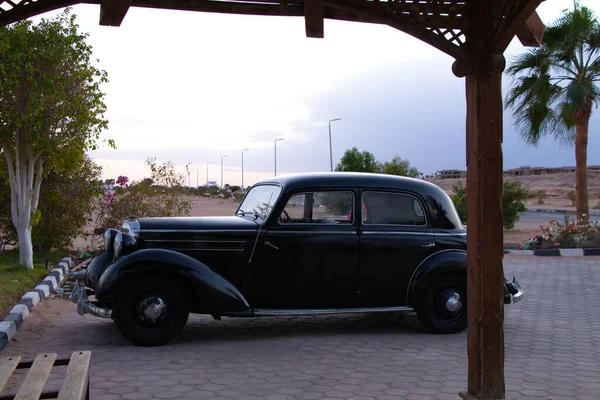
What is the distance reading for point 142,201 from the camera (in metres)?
13.7

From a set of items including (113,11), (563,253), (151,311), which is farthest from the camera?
(563,253)

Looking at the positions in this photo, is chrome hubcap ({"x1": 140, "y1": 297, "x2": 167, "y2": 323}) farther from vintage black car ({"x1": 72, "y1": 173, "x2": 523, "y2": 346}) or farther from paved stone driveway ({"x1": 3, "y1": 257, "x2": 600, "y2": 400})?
paved stone driveway ({"x1": 3, "y1": 257, "x2": 600, "y2": 400})

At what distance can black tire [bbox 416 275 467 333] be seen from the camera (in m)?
6.73

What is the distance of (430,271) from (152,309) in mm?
2851

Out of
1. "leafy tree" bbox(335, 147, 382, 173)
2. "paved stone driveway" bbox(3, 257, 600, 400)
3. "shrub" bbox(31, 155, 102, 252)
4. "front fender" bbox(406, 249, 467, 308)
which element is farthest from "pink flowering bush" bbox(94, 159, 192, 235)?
"leafy tree" bbox(335, 147, 382, 173)

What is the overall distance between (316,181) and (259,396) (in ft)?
8.97

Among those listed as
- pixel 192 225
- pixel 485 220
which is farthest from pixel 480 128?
pixel 192 225

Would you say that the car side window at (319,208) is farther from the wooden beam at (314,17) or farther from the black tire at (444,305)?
the wooden beam at (314,17)

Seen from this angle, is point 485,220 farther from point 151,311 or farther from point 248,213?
point 248,213

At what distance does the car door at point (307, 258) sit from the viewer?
6375 millimetres

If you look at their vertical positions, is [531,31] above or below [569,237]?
above

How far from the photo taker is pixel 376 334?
681 centimetres

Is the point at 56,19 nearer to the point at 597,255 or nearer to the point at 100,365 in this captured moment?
the point at 100,365

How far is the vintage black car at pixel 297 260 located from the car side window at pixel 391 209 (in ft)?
0.04
